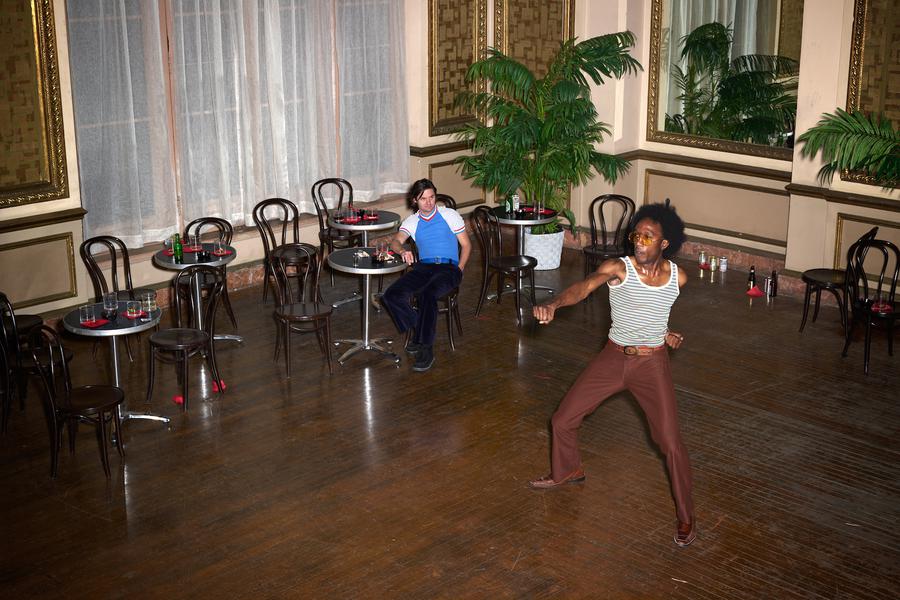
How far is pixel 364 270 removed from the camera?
24.9ft

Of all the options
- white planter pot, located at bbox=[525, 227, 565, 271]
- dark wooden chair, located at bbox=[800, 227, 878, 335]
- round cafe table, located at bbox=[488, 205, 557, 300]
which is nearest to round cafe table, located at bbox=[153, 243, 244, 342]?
round cafe table, located at bbox=[488, 205, 557, 300]

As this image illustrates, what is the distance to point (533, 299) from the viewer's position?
30.0 feet

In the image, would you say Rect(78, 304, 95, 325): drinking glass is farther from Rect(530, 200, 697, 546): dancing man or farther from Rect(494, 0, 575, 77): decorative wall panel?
Rect(494, 0, 575, 77): decorative wall panel

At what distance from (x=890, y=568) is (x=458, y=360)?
3.51m

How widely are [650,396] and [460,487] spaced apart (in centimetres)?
130

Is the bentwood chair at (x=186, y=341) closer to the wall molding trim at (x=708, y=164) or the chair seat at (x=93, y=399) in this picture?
the chair seat at (x=93, y=399)

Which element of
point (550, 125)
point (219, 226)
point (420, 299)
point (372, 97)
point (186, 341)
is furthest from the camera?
point (372, 97)

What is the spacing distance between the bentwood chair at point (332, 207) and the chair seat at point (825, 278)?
12.8 feet

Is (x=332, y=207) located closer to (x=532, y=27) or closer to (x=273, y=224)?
(x=273, y=224)

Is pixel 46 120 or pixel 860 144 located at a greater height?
pixel 46 120

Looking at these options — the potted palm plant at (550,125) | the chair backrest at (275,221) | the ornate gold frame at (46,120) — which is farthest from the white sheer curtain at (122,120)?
the potted palm plant at (550,125)

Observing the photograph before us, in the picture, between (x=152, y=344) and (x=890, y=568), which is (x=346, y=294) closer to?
(x=152, y=344)

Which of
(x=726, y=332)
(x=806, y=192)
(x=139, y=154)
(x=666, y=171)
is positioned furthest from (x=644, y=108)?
(x=139, y=154)

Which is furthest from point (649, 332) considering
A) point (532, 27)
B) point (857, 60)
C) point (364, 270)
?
point (532, 27)
